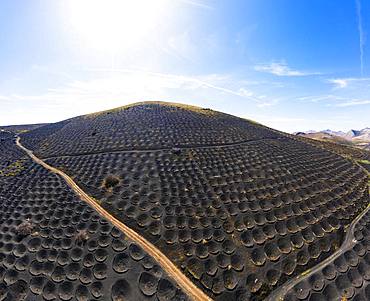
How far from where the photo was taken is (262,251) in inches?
928

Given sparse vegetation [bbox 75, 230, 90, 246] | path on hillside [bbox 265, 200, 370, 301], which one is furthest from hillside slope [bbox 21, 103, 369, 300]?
sparse vegetation [bbox 75, 230, 90, 246]

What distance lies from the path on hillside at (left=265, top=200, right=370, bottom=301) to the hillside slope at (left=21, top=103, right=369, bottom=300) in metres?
0.49

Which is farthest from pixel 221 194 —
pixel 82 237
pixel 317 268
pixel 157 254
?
pixel 82 237

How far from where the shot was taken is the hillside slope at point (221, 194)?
2252cm

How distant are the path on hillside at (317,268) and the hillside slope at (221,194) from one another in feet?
1.61

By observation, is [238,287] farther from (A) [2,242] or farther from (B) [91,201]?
(A) [2,242]

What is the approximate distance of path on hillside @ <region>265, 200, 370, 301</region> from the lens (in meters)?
19.8

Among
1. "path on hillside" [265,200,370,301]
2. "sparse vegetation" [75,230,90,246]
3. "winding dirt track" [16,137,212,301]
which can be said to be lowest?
"sparse vegetation" [75,230,90,246]

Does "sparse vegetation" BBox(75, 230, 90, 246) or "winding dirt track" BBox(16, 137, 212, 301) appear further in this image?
"sparse vegetation" BBox(75, 230, 90, 246)

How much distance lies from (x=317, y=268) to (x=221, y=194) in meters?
12.7

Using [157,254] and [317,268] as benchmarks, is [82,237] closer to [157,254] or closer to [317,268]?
[157,254]

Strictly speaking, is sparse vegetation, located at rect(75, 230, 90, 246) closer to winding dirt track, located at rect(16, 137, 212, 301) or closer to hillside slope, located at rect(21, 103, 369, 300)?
winding dirt track, located at rect(16, 137, 212, 301)

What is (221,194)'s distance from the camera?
105ft

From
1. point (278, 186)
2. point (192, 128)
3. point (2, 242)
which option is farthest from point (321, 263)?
point (192, 128)
